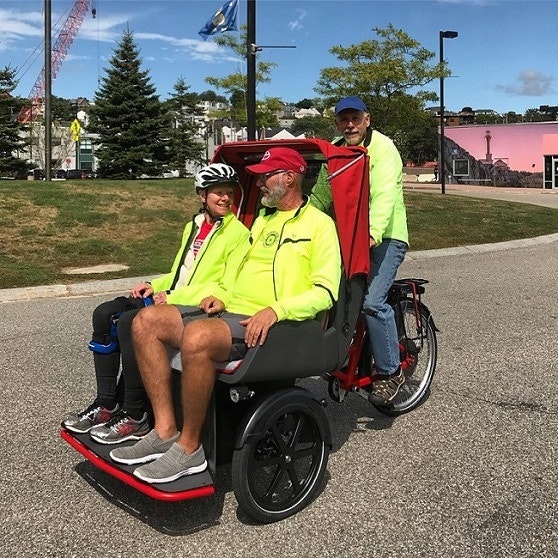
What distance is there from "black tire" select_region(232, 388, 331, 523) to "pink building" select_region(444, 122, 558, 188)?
151 ft

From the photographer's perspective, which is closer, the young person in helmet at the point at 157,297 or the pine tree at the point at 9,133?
the young person in helmet at the point at 157,297

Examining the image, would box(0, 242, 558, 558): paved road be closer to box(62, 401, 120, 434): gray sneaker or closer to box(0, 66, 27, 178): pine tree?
box(62, 401, 120, 434): gray sneaker

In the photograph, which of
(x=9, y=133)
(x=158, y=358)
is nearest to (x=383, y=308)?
(x=158, y=358)

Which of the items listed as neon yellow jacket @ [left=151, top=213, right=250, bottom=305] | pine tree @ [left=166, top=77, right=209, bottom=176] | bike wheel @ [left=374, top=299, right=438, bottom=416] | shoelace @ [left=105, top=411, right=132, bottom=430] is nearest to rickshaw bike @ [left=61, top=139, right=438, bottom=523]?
shoelace @ [left=105, top=411, right=132, bottom=430]

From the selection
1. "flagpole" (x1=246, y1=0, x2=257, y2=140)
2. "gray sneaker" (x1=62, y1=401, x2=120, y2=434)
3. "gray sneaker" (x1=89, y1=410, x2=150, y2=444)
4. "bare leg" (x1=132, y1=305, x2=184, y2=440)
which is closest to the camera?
"bare leg" (x1=132, y1=305, x2=184, y2=440)

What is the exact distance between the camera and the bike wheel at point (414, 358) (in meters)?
4.53

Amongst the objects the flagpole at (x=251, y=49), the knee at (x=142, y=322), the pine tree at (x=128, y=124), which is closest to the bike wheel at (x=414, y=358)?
the knee at (x=142, y=322)

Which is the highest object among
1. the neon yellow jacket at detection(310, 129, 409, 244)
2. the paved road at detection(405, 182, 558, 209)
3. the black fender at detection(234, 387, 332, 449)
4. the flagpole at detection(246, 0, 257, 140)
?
the flagpole at detection(246, 0, 257, 140)

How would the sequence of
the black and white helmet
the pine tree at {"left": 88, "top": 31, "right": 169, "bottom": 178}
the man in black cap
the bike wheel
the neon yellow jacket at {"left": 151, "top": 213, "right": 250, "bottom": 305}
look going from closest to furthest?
the neon yellow jacket at {"left": 151, "top": 213, "right": 250, "bottom": 305} < the black and white helmet < the man in black cap < the bike wheel < the pine tree at {"left": 88, "top": 31, "right": 169, "bottom": 178}

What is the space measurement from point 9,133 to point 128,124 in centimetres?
850

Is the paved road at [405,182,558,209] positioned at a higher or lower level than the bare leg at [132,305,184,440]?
higher

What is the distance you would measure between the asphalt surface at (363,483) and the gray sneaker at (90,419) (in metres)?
0.32

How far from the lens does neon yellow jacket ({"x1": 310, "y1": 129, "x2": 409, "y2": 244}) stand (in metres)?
3.80

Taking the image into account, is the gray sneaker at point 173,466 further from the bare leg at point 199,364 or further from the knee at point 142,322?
the knee at point 142,322
